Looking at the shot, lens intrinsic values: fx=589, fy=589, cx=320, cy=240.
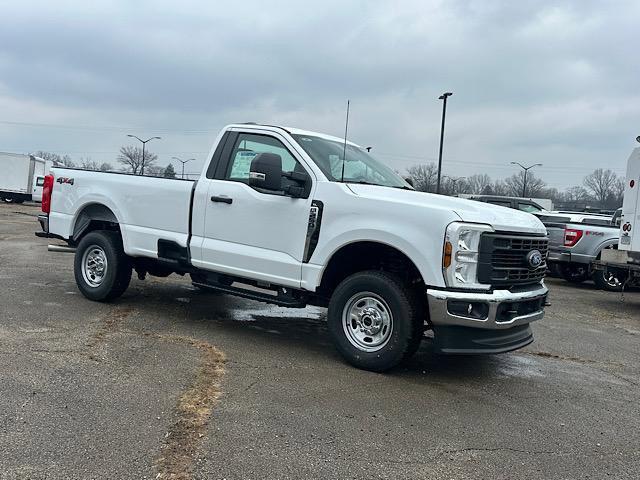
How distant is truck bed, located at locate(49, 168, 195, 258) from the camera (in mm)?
6566

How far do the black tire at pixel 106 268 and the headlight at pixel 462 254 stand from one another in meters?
4.24

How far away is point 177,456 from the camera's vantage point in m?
3.40

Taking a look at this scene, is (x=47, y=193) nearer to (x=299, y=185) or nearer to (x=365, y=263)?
(x=299, y=185)

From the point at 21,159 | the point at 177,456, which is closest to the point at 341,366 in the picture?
the point at 177,456

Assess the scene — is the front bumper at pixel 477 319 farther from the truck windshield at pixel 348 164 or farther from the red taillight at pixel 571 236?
the red taillight at pixel 571 236

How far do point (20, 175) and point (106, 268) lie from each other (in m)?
33.7

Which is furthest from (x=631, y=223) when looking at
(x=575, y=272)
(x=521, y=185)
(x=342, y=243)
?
(x=521, y=185)

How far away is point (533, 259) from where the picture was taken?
5.26 meters

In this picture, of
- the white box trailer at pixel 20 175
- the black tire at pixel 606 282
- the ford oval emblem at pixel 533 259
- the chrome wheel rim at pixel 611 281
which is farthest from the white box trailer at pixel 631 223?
the white box trailer at pixel 20 175

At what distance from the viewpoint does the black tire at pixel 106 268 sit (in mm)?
7207

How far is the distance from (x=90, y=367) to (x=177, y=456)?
6.17 feet

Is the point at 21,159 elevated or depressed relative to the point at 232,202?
elevated

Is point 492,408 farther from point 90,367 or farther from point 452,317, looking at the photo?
point 90,367

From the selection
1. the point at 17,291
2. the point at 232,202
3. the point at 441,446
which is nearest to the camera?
the point at 441,446
